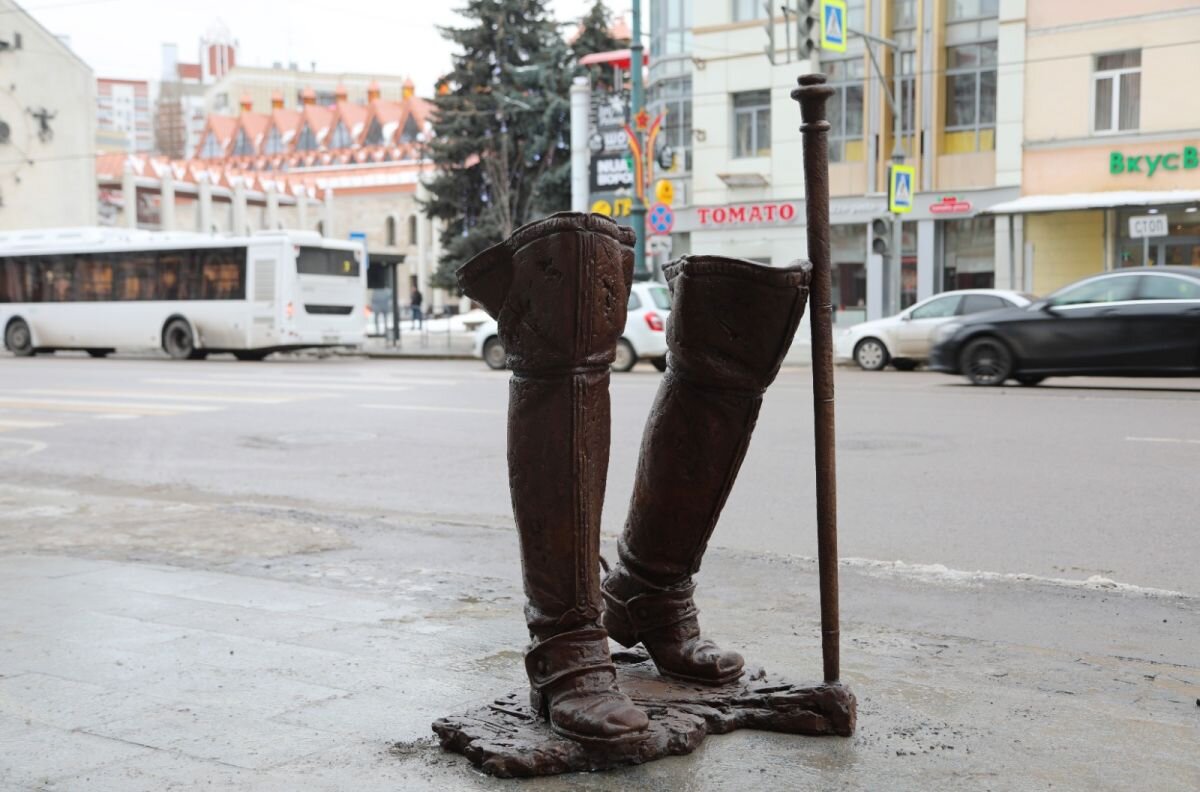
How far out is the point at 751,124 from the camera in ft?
115

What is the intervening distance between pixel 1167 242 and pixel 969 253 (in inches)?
194

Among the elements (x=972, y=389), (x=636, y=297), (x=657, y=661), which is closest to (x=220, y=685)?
(x=657, y=661)

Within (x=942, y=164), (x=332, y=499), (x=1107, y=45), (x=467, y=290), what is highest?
(x=1107, y=45)

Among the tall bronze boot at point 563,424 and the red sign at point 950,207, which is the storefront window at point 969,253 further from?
the tall bronze boot at point 563,424

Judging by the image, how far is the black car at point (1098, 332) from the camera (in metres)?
14.8

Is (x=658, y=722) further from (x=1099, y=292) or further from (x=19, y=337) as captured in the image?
(x=19, y=337)

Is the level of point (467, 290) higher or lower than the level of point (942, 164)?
lower

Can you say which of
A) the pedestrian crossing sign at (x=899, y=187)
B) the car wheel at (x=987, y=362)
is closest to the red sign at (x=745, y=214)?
the pedestrian crossing sign at (x=899, y=187)

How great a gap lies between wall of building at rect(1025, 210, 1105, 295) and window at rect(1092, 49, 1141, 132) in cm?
202

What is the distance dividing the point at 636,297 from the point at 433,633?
17.5 meters

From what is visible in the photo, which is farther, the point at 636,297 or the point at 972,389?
the point at 636,297

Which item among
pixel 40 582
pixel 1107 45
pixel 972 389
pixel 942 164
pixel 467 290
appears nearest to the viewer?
pixel 467 290

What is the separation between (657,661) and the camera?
3.14 m

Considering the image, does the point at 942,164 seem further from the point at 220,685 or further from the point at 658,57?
the point at 220,685
